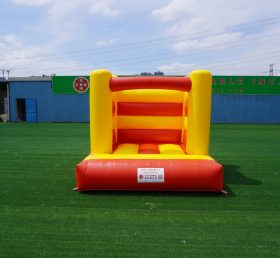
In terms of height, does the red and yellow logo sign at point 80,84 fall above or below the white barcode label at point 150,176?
above

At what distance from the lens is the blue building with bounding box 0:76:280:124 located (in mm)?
18125

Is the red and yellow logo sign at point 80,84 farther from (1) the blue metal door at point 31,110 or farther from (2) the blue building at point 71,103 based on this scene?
(1) the blue metal door at point 31,110

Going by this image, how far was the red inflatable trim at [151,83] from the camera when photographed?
15.1 feet

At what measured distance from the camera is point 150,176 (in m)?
3.92

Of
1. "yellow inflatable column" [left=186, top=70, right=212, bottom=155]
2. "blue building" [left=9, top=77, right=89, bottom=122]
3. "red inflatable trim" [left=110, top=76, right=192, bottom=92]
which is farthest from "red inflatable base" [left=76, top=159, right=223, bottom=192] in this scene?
"blue building" [left=9, top=77, right=89, bottom=122]

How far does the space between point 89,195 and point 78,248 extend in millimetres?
1390

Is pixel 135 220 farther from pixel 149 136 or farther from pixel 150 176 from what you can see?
pixel 149 136

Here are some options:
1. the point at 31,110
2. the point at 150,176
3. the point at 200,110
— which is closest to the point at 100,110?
the point at 150,176

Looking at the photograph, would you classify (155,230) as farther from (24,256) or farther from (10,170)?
(10,170)

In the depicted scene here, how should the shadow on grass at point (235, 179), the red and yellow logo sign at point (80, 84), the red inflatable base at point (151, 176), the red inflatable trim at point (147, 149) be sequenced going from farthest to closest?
the red and yellow logo sign at point (80, 84) < the red inflatable trim at point (147, 149) < the shadow on grass at point (235, 179) < the red inflatable base at point (151, 176)

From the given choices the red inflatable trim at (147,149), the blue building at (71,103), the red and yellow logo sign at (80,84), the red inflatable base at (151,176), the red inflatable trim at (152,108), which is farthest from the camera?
the red and yellow logo sign at (80,84)

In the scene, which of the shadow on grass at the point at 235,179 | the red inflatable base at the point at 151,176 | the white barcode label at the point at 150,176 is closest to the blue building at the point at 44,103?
the shadow on grass at the point at 235,179

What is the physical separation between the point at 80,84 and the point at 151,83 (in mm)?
14453

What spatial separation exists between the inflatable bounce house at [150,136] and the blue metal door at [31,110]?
47.3 feet
